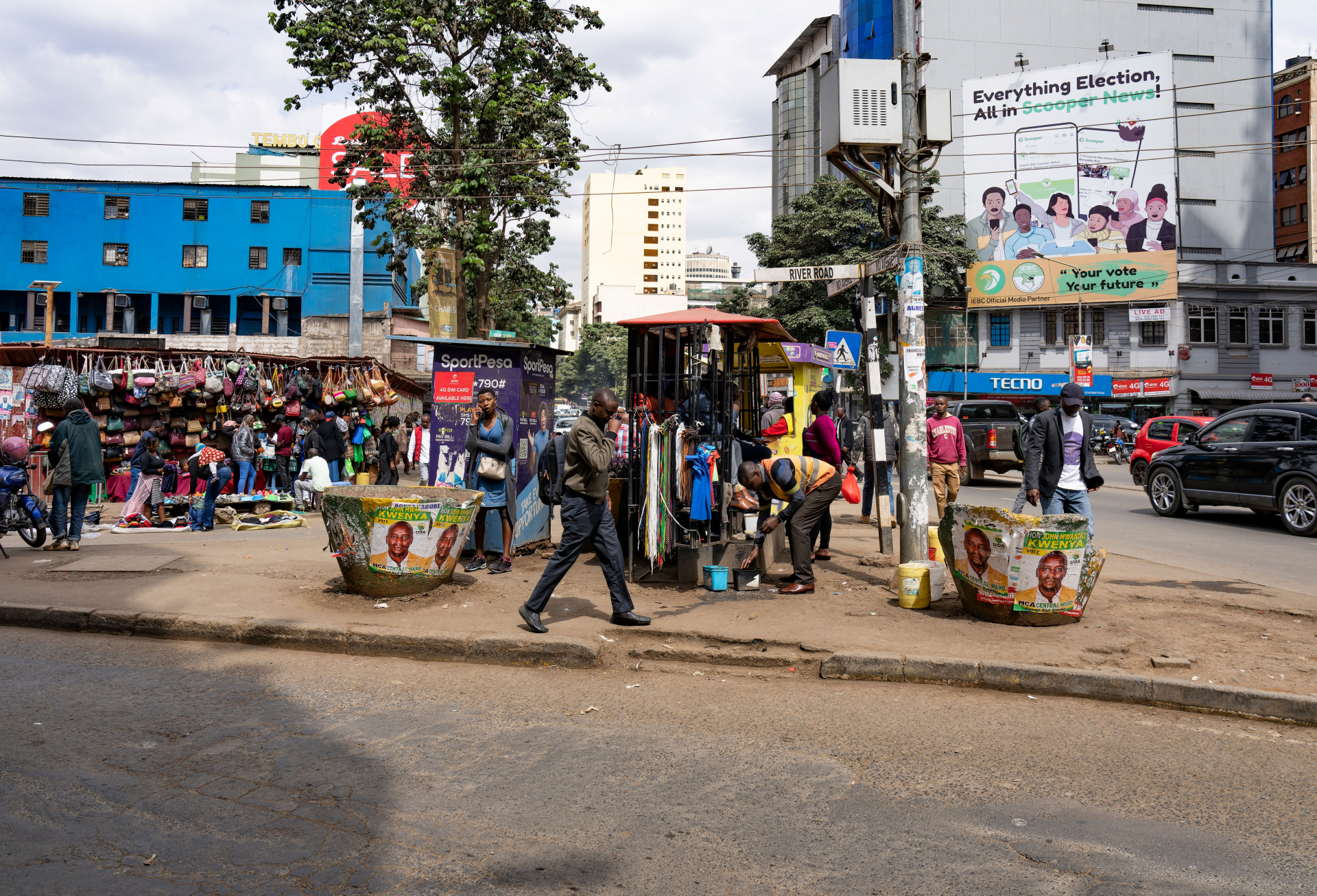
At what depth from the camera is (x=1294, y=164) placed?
182 feet

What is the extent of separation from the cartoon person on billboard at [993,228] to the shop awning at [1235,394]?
1118cm

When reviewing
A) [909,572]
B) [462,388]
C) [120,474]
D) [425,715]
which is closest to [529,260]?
[120,474]

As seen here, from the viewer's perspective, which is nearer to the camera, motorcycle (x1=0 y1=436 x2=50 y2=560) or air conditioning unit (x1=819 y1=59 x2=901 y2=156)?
air conditioning unit (x1=819 y1=59 x2=901 y2=156)

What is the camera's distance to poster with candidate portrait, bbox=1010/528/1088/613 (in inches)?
252

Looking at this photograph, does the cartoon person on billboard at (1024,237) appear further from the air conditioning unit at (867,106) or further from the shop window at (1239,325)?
the air conditioning unit at (867,106)

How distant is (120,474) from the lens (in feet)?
52.3

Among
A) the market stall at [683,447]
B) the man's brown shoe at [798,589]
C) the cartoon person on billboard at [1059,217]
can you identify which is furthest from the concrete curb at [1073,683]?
the cartoon person on billboard at [1059,217]

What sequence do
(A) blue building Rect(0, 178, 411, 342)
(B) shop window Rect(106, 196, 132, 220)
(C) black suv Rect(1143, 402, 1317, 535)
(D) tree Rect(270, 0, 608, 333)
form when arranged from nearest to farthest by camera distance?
1. (C) black suv Rect(1143, 402, 1317, 535)
2. (D) tree Rect(270, 0, 608, 333)
3. (A) blue building Rect(0, 178, 411, 342)
4. (B) shop window Rect(106, 196, 132, 220)

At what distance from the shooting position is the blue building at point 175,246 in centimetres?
4072

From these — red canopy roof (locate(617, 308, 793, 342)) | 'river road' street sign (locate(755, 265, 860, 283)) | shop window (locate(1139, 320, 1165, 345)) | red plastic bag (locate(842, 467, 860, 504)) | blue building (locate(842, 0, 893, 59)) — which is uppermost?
blue building (locate(842, 0, 893, 59))

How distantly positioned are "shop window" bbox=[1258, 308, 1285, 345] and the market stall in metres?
42.7

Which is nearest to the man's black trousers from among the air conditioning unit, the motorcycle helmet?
the air conditioning unit

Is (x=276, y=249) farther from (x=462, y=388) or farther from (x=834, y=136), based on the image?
(x=834, y=136)

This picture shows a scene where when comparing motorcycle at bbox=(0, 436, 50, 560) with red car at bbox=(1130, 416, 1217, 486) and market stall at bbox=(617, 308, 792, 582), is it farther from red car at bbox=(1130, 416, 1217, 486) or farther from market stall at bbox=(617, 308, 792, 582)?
red car at bbox=(1130, 416, 1217, 486)
